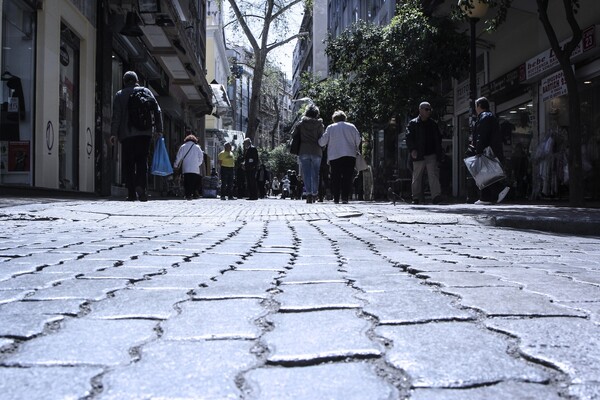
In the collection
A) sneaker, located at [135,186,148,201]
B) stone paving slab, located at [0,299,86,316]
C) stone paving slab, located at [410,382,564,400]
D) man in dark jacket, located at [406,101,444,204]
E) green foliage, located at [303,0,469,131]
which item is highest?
green foliage, located at [303,0,469,131]

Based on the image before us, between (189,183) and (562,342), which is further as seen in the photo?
(189,183)

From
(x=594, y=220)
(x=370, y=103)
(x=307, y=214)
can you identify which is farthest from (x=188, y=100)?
(x=594, y=220)

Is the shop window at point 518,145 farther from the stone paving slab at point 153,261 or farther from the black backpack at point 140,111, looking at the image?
the stone paving slab at point 153,261

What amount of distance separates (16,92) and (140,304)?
9.25 meters

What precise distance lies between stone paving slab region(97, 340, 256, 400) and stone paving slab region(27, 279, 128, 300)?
0.83m

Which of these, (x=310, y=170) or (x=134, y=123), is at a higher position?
(x=134, y=123)

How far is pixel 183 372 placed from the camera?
1517 millimetres

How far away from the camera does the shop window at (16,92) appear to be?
32.8 ft

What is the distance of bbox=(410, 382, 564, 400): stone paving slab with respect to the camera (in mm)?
1351

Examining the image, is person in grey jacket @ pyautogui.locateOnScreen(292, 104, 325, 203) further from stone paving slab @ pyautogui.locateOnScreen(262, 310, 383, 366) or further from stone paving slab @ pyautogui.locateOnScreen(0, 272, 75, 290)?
stone paving slab @ pyautogui.locateOnScreen(262, 310, 383, 366)

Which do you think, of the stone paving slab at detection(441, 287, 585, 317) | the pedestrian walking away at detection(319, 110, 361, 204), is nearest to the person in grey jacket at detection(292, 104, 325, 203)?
the pedestrian walking away at detection(319, 110, 361, 204)

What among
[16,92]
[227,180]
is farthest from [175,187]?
[16,92]

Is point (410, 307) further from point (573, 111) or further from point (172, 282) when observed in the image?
point (573, 111)

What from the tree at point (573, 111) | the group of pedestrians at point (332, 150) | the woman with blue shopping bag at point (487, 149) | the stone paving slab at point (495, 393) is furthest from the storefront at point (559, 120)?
the stone paving slab at point (495, 393)
